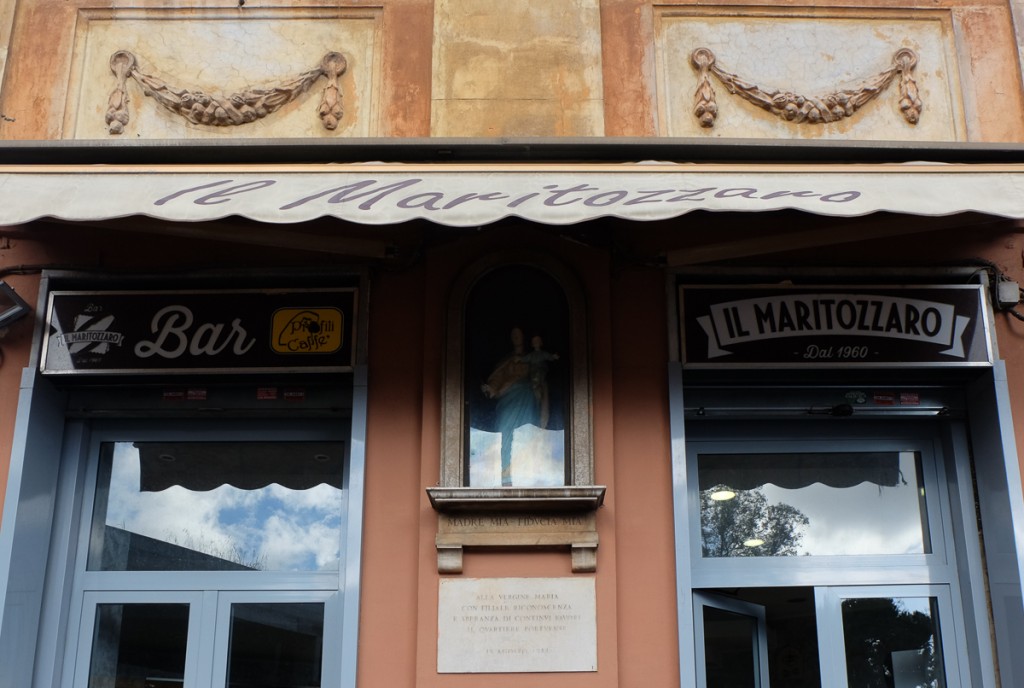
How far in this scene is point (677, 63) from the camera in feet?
21.9

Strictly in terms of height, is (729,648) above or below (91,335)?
below

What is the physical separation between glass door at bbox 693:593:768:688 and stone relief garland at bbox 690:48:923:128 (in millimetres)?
2602

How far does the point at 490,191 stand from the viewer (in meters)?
5.33

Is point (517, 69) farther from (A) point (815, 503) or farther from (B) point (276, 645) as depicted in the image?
(B) point (276, 645)

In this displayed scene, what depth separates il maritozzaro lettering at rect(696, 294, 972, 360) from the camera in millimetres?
6293

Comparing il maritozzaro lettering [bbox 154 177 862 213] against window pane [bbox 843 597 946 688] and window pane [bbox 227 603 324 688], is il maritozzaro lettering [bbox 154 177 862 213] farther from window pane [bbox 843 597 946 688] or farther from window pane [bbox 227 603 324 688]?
window pane [bbox 843 597 946 688]

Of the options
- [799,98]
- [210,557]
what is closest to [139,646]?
[210,557]

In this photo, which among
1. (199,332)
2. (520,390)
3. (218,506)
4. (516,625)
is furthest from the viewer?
(218,506)

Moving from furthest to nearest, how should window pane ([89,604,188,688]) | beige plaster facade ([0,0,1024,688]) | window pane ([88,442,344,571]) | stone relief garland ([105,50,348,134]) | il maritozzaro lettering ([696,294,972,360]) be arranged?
stone relief garland ([105,50,348,134]), window pane ([88,442,344,571]), il maritozzaro lettering ([696,294,972,360]), window pane ([89,604,188,688]), beige plaster facade ([0,0,1024,688])

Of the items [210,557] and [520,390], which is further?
[210,557]

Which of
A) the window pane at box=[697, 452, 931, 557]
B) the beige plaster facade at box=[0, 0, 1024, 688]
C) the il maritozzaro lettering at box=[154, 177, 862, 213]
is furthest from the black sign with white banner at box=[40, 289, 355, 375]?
the window pane at box=[697, 452, 931, 557]

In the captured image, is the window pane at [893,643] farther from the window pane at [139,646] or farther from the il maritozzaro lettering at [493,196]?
the window pane at [139,646]

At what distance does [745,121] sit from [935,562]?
2.61 metres

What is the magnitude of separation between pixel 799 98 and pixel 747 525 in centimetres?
236
